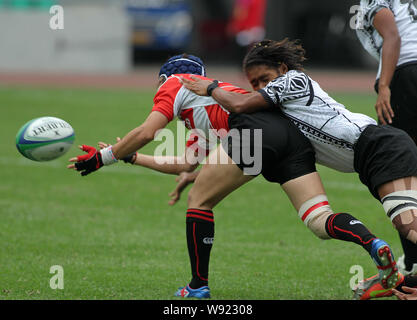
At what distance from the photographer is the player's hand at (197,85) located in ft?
17.5

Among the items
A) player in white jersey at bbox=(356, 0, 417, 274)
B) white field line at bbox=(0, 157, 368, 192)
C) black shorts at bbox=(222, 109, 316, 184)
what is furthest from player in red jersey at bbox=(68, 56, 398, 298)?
white field line at bbox=(0, 157, 368, 192)

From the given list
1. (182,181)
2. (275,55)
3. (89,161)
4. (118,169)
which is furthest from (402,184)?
(118,169)

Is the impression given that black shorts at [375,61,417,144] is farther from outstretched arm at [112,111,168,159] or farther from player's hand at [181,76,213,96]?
outstretched arm at [112,111,168,159]

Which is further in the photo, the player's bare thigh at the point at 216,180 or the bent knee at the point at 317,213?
the player's bare thigh at the point at 216,180

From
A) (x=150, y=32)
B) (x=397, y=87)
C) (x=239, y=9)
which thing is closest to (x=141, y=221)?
(x=397, y=87)

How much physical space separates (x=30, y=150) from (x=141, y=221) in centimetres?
247

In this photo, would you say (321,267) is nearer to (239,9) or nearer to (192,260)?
(192,260)

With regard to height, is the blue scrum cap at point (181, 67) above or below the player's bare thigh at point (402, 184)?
above

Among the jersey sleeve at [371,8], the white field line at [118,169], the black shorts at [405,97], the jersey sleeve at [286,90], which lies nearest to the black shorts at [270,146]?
the jersey sleeve at [286,90]

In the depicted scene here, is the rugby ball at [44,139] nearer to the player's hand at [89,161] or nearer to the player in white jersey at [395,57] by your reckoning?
the player's hand at [89,161]

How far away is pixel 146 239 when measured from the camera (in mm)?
7070

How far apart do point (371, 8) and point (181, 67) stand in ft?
4.80

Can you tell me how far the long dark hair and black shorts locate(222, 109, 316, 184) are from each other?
0.42 m

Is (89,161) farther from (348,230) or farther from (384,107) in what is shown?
(384,107)
